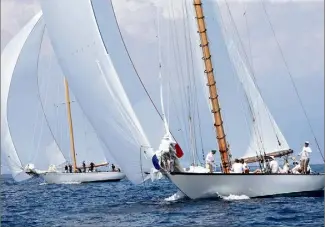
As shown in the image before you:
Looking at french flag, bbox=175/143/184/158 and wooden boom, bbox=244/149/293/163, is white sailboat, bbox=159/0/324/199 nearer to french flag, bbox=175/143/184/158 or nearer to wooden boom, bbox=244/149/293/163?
wooden boom, bbox=244/149/293/163

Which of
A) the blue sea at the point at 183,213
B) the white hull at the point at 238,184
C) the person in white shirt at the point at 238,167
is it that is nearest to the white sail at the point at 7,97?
the blue sea at the point at 183,213

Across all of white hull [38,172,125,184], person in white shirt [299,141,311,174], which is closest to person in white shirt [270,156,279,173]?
person in white shirt [299,141,311,174]

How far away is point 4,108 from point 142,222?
35434 mm

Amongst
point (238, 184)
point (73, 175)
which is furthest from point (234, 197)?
point (73, 175)

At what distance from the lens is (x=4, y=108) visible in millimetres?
61812

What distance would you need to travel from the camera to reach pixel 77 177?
72938 mm

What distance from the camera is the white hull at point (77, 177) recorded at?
7288cm

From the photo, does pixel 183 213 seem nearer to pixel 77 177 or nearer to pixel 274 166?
pixel 274 166

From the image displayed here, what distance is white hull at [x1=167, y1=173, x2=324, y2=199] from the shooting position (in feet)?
114

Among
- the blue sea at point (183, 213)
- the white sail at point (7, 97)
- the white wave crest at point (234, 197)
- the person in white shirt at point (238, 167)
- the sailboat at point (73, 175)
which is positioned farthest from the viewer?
the sailboat at point (73, 175)

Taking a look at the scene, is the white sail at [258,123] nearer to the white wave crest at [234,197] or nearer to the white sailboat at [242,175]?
the white sailboat at [242,175]

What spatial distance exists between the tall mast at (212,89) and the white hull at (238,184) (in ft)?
9.40

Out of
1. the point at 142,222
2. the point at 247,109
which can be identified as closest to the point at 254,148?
the point at 247,109

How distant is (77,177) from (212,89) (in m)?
37.1
